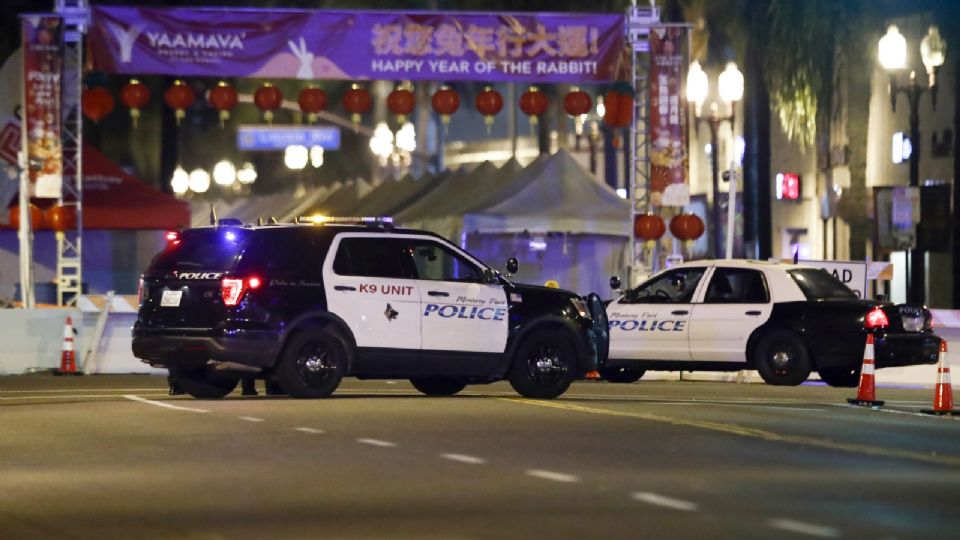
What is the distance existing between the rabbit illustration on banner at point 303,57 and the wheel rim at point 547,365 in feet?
41.1

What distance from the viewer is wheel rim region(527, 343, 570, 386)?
19234 millimetres

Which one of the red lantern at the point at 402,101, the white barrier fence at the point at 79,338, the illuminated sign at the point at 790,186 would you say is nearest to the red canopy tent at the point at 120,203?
the red lantern at the point at 402,101

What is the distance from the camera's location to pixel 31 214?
101 ft

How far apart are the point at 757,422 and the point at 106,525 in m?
7.38

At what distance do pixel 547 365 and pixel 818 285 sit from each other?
486 cm

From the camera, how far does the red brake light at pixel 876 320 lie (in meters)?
21.8

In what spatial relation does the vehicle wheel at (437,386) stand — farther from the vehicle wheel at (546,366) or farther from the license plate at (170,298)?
the license plate at (170,298)

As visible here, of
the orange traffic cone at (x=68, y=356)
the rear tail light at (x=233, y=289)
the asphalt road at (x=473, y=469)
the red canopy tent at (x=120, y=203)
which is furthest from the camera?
the red canopy tent at (x=120, y=203)

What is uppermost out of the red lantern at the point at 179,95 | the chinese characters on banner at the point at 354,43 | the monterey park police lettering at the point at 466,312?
the chinese characters on banner at the point at 354,43

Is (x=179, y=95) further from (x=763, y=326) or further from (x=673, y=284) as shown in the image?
(x=763, y=326)

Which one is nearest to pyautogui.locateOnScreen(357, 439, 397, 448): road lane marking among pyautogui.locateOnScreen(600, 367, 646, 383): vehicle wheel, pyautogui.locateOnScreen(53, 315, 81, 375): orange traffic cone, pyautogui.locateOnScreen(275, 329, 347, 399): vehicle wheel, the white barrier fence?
pyautogui.locateOnScreen(275, 329, 347, 399): vehicle wheel

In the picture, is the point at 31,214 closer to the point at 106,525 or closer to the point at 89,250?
the point at 89,250

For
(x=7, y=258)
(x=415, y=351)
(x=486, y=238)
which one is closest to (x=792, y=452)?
(x=415, y=351)

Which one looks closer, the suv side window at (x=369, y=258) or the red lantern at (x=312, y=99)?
the suv side window at (x=369, y=258)
